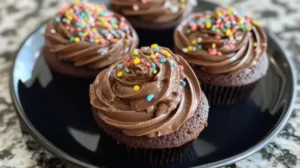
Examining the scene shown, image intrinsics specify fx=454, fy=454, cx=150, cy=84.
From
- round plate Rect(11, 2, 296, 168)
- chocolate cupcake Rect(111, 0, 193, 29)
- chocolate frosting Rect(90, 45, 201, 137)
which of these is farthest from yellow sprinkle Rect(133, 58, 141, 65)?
chocolate cupcake Rect(111, 0, 193, 29)

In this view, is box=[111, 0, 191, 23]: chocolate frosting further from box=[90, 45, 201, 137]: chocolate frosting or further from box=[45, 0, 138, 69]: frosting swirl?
box=[90, 45, 201, 137]: chocolate frosting

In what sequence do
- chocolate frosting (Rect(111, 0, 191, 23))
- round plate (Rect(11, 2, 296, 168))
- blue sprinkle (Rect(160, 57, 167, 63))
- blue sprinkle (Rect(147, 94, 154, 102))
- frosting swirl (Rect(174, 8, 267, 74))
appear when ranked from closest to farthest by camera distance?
blue sprinkle (Rect(147, 94, 154, 102)) < blue sprinkle (Rect(160, 57, 167, 63)) < round plate (Rect(11, 2, 296, 168)) < frosting swirl (Rect(174, 8, 267, 74)) < chocolate frosting (Rect(111, 0, 191, 23))

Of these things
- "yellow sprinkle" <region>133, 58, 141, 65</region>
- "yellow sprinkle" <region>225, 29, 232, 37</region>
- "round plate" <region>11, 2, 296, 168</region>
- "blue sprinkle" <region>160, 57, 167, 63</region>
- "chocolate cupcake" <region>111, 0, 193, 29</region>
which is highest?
"yellow sprinkle" <region>133, 58, 141, 65</region>

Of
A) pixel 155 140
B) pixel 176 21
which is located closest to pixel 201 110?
pixel 155 140

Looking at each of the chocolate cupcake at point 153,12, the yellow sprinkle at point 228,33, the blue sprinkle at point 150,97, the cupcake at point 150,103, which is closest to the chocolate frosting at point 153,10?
the chocolate cupcake at point 153,12

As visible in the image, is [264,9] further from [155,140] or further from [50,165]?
[50,165]

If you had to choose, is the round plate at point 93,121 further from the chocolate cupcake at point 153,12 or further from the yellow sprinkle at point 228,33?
the chocolate cupcake at point 153,12

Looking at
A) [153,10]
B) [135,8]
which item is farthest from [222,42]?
[135,8]

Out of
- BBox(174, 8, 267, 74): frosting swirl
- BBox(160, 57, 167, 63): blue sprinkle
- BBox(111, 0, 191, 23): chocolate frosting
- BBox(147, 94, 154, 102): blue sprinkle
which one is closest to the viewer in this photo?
BBox(147, 94, 154, 102): blue sprinkle
